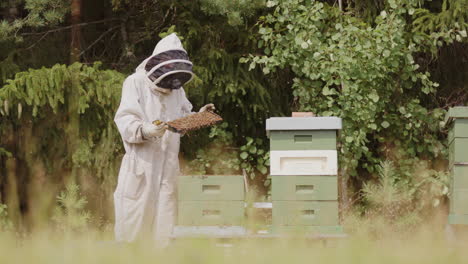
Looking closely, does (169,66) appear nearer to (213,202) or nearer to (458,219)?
(213,202)

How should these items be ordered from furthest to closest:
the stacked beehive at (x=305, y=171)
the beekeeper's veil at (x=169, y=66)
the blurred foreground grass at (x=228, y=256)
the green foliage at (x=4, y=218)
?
the green foliage at (x=4, y=218)
the beekeeper's veil at (x=169, y=66)
the stacked beehive at (x=305, y=171)
the blurred foreground grass at (x=228, y=256)

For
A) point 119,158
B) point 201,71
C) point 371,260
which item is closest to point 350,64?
point 201,71

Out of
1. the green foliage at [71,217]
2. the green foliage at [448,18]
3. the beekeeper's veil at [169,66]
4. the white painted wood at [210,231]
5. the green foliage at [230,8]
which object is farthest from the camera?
the green foliage at [448,18]

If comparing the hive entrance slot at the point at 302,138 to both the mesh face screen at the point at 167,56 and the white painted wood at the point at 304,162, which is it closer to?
the white painted wood at the point at 304,162

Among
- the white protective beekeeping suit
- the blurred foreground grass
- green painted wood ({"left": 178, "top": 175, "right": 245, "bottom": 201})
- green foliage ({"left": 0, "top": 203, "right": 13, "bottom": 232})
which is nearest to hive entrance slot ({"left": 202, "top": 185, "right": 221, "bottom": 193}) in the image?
green painted wood ({"left": 178, "top": 175, "right": 245, "bottom": 201})

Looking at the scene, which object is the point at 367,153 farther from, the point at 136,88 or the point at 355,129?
the point at 136,88

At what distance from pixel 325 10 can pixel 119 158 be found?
2980 mm

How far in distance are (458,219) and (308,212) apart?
57.4 inches

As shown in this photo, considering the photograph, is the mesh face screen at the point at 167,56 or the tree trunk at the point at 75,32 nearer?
the mesh face screen at the point at 167,56

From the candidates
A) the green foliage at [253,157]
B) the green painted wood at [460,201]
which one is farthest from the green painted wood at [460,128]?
the green foliage at [253,157]

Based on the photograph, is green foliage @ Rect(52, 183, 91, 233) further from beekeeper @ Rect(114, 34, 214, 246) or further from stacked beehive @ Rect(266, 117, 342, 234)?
stacked beehive @ Rect(266, 117, 342, 234)

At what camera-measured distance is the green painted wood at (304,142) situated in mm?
5879

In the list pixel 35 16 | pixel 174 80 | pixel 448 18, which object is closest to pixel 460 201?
pixel 174 80

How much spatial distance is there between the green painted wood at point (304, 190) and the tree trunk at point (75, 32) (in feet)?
14.1
